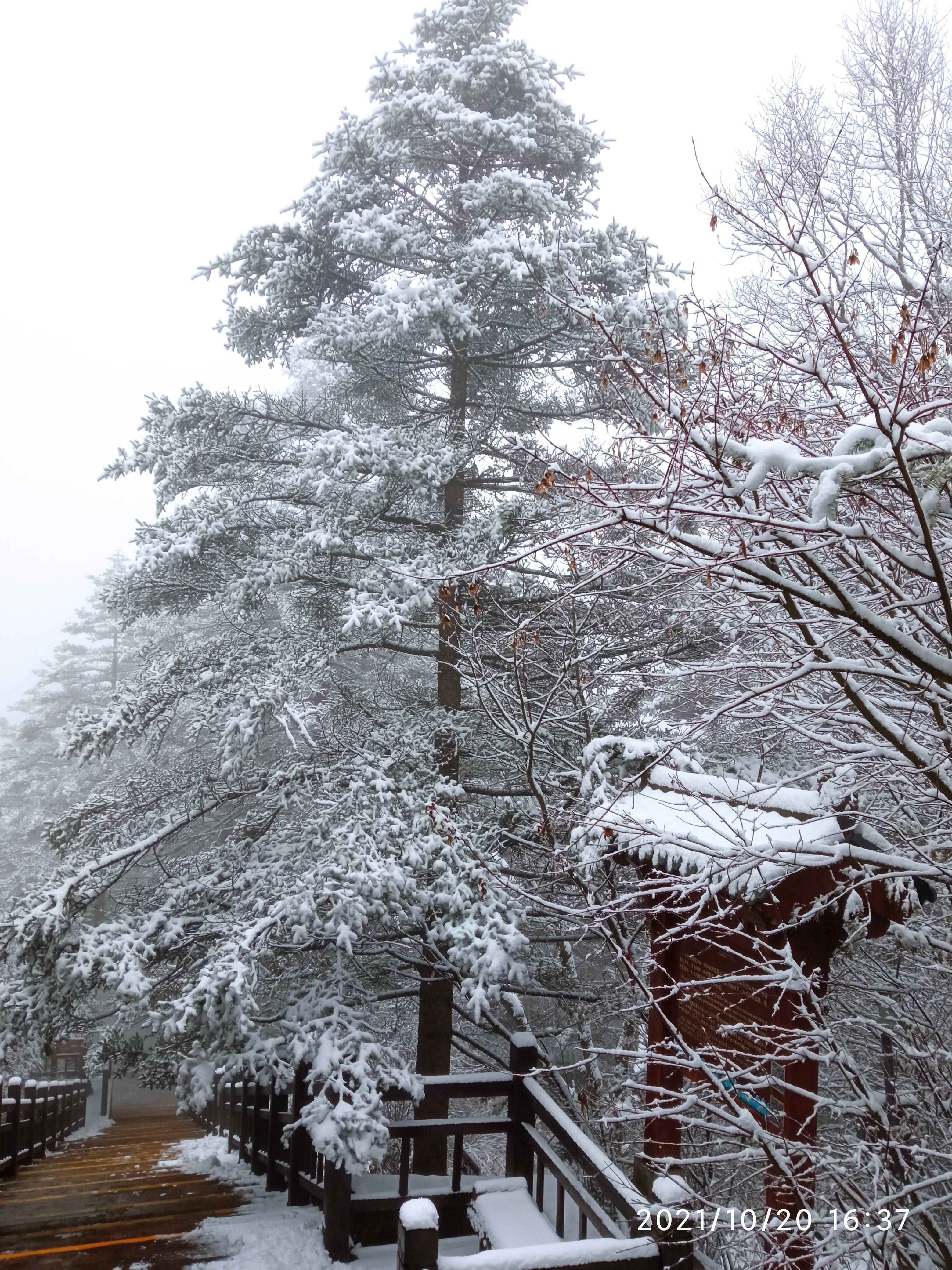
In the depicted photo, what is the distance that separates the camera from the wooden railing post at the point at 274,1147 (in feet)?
23.5

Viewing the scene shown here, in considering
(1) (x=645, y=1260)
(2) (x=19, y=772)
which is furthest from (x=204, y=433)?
(2) (x=19, y=772)

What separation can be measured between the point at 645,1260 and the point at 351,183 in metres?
8.73

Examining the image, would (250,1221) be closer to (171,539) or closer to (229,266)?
(171,539)

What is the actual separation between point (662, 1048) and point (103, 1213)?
510cm

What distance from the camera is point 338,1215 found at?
17.8 feet

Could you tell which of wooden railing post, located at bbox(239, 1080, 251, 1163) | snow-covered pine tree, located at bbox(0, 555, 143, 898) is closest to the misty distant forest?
wooden railing post, located at bbox(239, 1080, 251, 1163)

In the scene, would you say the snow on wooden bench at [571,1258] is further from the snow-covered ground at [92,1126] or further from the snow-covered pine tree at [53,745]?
the snow-covered pine tree at [53,745]

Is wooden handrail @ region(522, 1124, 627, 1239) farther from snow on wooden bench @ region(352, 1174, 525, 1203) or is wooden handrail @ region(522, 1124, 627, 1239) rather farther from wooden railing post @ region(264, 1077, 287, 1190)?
wooden railing post @ region(264, 1077, 287, 1190)

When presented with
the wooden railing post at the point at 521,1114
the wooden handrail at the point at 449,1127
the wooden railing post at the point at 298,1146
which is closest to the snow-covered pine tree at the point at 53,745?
the wooden railing post at the point at 298,1146

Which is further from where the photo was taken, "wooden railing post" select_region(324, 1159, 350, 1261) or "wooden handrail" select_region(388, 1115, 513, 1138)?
"wooden railing post" select_region(324, 1159, 350, 1261)

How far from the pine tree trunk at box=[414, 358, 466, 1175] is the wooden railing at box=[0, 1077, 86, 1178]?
164 inches

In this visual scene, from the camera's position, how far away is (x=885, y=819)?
11.7 feet

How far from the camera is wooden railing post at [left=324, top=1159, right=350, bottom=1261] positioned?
17.6ft
